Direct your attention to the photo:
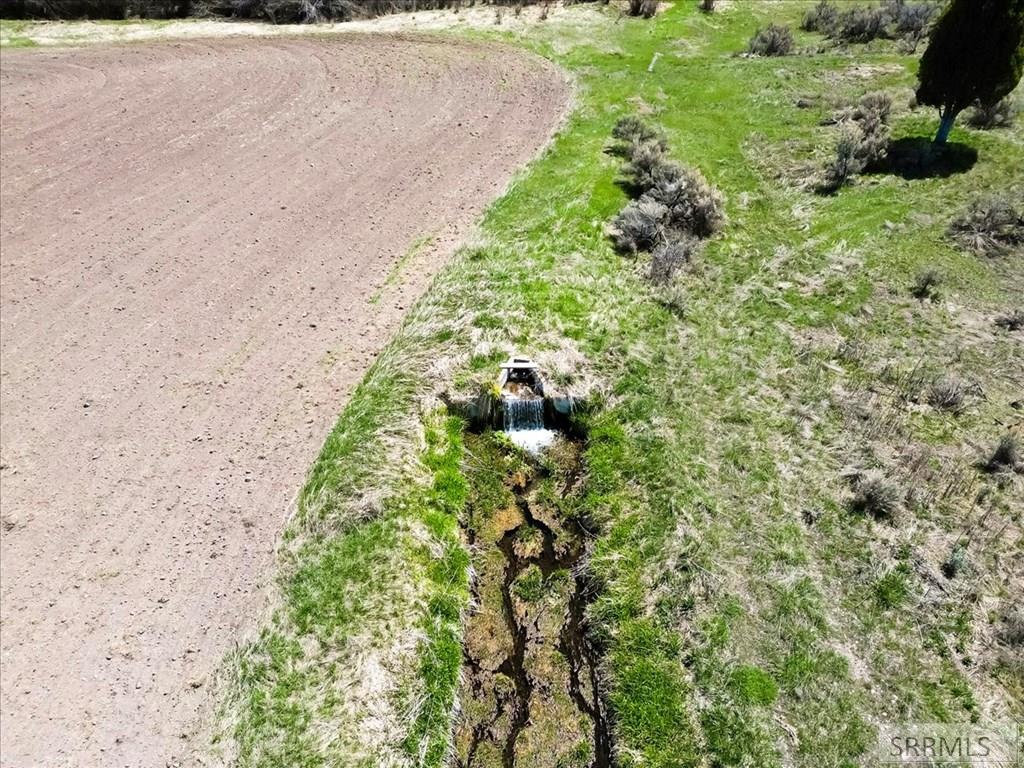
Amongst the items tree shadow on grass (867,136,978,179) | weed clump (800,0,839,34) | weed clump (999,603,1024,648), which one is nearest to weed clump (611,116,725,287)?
tree shadow on grass (867,136,978,179)

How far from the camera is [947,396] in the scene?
42.7ft

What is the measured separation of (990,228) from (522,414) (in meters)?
12.9

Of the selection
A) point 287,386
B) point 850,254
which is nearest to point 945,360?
point 850,254

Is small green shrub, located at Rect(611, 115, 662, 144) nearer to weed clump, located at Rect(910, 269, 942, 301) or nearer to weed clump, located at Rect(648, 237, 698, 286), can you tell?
weed clump, located at Rect(648, 237, 698, 286)

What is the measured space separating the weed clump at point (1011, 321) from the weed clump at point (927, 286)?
1255 mm

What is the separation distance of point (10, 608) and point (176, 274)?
8.54 m

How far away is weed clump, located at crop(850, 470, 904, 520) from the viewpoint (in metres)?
11.2

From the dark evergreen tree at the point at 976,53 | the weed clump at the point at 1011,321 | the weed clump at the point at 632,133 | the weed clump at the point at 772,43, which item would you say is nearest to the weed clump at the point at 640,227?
the weed clump at the point at 632,133

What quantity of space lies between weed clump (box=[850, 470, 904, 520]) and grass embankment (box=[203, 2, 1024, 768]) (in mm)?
288

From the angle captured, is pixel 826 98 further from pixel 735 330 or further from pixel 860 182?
pixel 735 330

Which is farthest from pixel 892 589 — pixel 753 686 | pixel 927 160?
pixel 927 160

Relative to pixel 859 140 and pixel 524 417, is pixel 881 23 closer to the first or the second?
pixel 859 140

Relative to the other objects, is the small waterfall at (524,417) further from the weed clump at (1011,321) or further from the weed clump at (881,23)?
the weed clump at (881,23)

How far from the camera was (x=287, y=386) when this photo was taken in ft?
46.6
